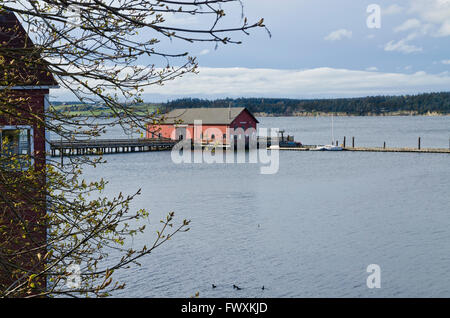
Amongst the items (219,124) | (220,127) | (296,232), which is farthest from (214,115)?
(296,232)

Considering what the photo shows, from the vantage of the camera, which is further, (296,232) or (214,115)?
(214,115)

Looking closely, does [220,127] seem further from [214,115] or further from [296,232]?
[296,232]

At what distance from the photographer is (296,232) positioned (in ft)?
114

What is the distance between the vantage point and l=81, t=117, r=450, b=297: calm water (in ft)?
79.9

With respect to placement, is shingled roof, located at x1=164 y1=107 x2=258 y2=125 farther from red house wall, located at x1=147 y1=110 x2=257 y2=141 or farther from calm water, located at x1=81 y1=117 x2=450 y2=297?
calm water, located at x1=81 y1=117 x2=450 y2=297

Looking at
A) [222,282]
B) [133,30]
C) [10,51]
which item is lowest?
[222,282]

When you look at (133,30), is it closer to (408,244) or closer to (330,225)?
(408,244)

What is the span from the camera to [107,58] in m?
6.77

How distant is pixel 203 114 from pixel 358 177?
3495 cm

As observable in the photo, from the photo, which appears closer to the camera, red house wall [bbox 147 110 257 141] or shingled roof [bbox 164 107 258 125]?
red house wall [bbox 147 110 257 141]

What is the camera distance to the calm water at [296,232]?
24359 millimetres

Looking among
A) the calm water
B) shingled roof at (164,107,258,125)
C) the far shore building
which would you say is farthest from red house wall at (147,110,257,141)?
the calm water

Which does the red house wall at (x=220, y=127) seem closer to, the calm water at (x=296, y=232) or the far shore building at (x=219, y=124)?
the far shore building at (x=219, y=124)
